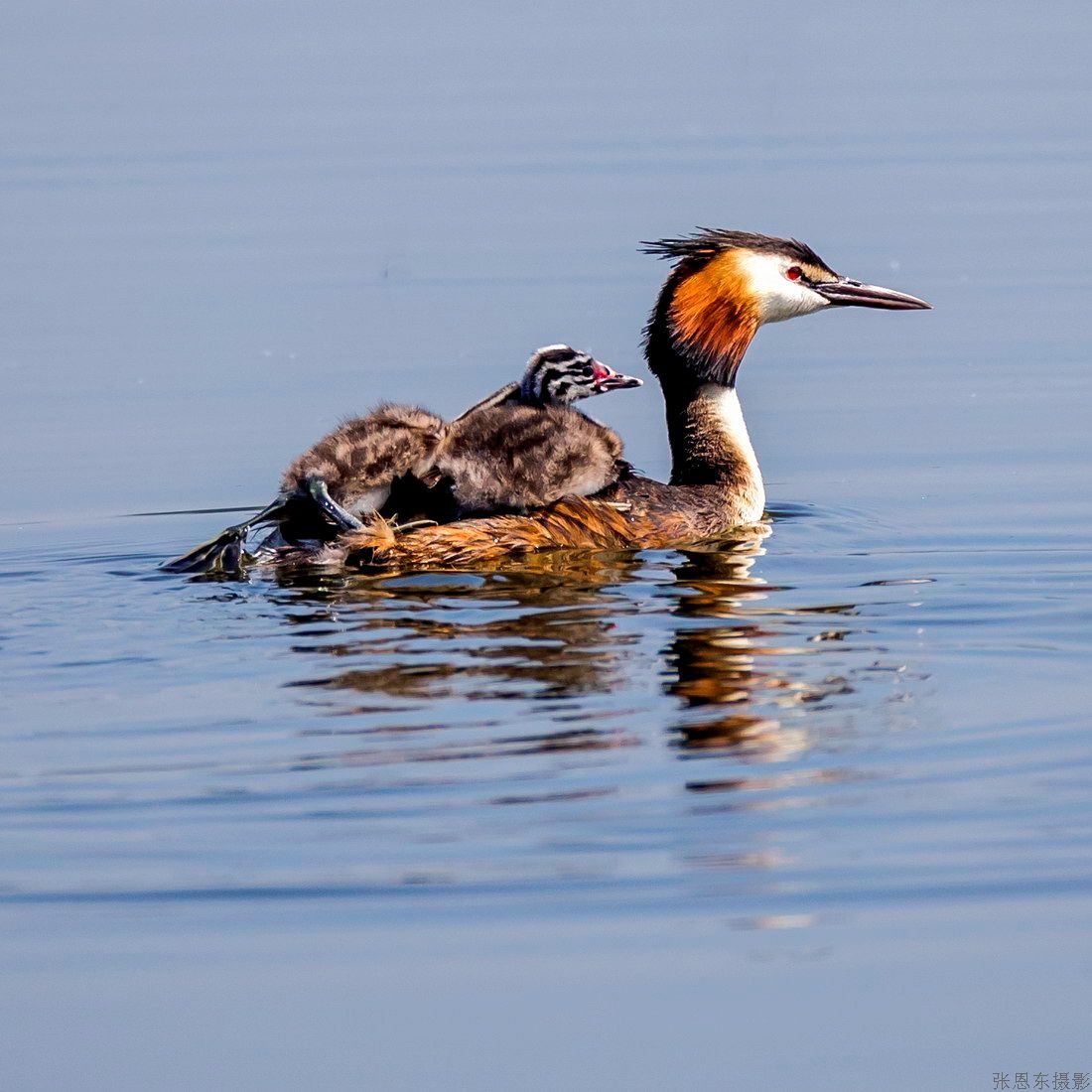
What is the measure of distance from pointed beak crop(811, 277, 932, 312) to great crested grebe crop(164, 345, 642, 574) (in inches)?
71.8

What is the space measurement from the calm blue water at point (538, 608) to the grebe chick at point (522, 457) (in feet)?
1.01

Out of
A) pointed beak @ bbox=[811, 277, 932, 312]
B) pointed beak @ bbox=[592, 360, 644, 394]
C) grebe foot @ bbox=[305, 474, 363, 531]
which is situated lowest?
grebe foot @ bbox=[305, 474, 363, 531]

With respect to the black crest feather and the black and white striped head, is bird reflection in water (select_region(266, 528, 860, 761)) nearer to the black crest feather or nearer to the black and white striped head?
the black and white striped head

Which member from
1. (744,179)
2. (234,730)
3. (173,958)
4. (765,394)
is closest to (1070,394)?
(765,394)

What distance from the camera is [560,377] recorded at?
378 inches

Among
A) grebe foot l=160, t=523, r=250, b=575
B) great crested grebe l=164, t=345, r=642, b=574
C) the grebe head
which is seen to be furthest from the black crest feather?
grebe foot l=160, t=523, r=250, b=575

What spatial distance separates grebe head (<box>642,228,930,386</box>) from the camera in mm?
10219

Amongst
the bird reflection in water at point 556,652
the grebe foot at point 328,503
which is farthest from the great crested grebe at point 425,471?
the bird reflection in water at point 556,652

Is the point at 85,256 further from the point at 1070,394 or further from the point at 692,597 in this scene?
the point at 692,597

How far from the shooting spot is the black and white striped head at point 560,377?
956 cm

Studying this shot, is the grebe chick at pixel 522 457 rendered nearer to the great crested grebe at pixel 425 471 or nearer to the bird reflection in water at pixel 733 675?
the great crested grebe at pixel 425 471

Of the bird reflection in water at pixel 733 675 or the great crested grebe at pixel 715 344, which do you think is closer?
the bird reflection in water at pixel 733 675

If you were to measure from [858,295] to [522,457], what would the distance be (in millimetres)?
2377

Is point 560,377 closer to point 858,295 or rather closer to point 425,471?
point 425,471
